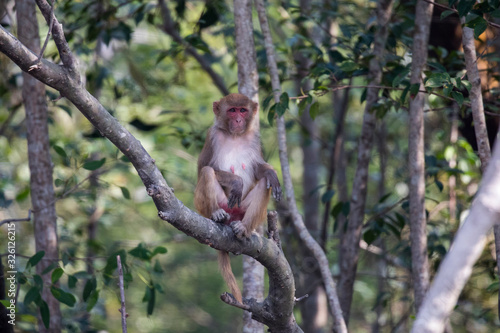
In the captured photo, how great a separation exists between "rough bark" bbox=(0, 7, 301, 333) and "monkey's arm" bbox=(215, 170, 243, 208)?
638 millimetres

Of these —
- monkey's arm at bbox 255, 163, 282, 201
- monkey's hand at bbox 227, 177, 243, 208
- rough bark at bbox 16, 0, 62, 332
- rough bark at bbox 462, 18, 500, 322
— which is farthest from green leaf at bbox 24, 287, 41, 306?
rough bark at bbox 462, 18, 500, 322

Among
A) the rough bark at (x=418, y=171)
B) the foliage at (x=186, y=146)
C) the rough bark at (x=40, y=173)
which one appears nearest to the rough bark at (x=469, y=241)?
the foliage at (x=186, y=146)

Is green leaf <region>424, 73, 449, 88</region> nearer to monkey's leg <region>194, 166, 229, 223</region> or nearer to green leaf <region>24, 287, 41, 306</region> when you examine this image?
monkey's leg <region>194, 166, 229, 223</region>

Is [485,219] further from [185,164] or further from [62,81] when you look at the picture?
[185,164]

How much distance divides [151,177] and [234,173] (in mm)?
2078

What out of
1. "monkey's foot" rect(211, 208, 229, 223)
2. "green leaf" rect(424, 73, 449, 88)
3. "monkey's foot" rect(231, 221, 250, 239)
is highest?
"green leaf" rect(424, 73, 449, 88)

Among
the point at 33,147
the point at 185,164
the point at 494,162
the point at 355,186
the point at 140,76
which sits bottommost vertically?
the point at 494,162

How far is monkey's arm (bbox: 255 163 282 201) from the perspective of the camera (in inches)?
179

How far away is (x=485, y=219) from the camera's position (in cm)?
202

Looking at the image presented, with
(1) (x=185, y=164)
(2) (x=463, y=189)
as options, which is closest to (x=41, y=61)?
(2) (x=463, y=189)

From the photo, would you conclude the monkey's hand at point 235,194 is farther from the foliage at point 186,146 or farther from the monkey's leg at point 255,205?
the foliage at point 186,146

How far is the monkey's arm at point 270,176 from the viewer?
4559 mm

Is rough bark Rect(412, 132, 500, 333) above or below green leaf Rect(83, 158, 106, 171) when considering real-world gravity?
below

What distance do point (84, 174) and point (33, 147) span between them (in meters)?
3.87
